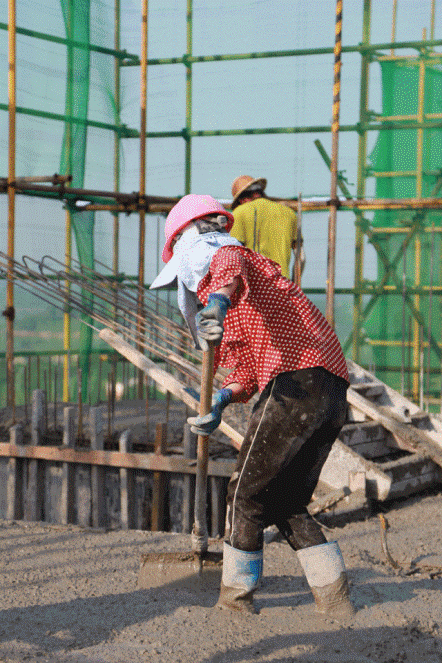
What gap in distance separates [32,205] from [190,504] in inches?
159

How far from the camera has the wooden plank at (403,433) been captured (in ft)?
18.2

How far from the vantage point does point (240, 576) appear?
2.78m

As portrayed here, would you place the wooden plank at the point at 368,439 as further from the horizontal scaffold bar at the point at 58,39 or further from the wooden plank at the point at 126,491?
the horizontal scaffold bar at the point at 58,39

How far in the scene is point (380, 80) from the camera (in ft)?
29.3

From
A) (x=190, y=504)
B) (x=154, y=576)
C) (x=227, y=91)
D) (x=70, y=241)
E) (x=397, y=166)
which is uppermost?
(x=227, y=91)

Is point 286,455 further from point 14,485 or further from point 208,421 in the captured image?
point 14,485

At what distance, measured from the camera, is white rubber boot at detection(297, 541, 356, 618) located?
2754mm

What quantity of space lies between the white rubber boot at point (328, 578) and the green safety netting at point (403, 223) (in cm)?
607

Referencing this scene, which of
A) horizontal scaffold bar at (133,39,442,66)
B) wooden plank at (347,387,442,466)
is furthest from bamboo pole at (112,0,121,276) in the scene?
wooden plank at (347,387,442,466)

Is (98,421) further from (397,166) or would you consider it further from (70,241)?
(397,166)

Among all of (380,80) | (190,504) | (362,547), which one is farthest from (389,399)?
(380,80)

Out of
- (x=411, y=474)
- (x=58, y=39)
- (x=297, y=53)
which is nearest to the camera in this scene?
(x=411, y=474)

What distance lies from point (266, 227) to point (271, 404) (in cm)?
310

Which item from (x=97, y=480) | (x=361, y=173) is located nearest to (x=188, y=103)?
(x=361, y=173)
